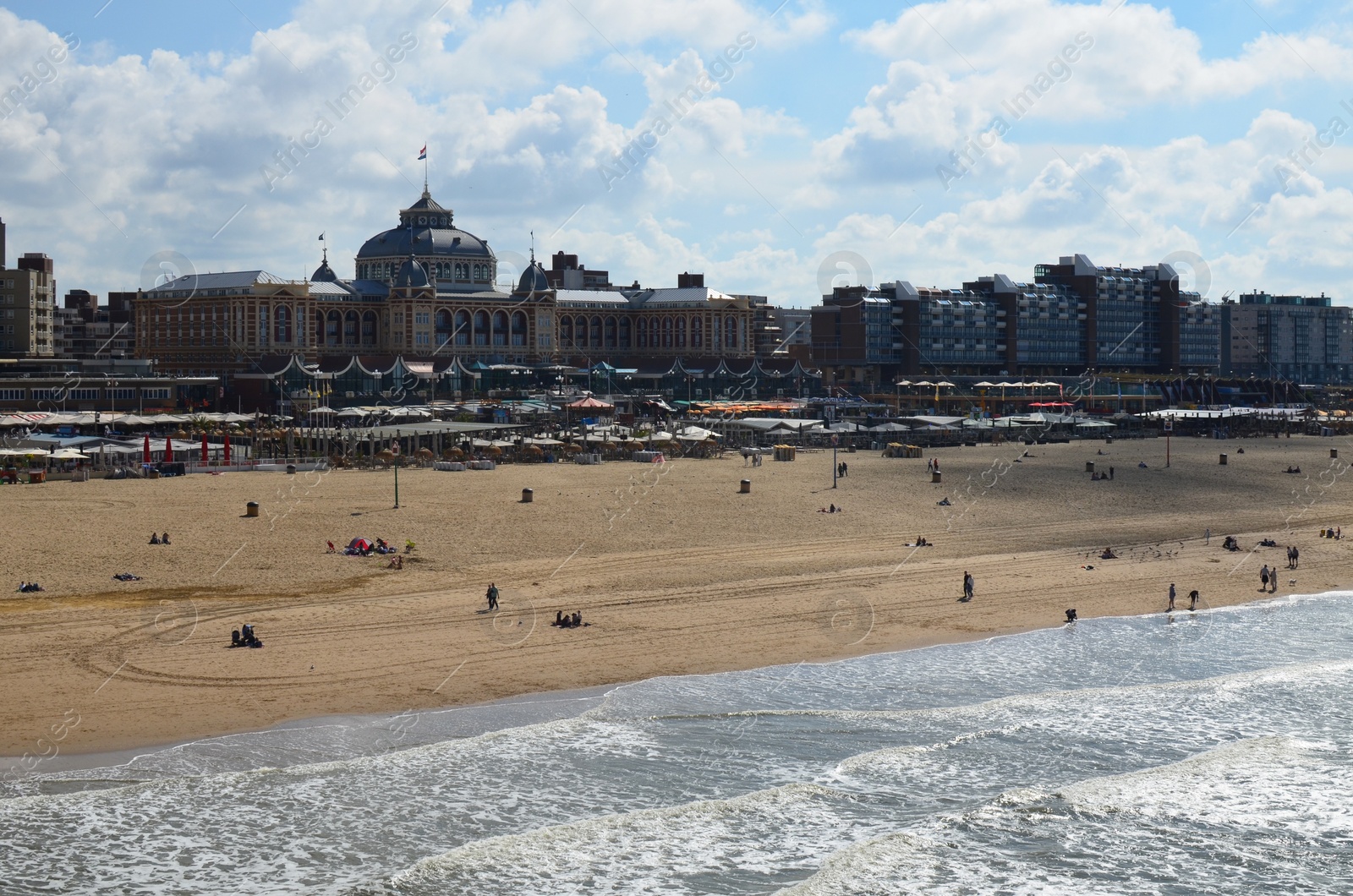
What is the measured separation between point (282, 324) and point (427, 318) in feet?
45.8

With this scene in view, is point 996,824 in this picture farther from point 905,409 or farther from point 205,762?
point 905,409

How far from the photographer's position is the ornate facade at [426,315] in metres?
118

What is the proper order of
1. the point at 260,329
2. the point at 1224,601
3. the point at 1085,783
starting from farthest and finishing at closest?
the point at 260,329
the point at 1224,601
the point at 1085,783

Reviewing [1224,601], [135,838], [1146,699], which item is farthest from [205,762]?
[1224,601]

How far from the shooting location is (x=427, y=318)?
128500 mm

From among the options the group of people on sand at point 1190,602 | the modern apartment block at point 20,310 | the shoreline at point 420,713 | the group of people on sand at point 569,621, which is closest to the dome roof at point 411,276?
the modern apartment block at point 20,310

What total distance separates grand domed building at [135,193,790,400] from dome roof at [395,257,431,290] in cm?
16

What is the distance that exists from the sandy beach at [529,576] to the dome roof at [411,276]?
232 ft

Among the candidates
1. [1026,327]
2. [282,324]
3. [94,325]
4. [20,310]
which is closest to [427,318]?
[282,324]

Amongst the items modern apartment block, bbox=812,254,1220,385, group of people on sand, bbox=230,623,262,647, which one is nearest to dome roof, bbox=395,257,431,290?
modern apartment block, bbox=812,254,1220,385

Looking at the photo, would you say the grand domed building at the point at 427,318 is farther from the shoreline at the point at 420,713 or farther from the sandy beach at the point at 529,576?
the shoreline at the point at 420,713

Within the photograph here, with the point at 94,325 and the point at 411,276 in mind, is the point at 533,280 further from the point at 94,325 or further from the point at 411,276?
→ the point at 94,325

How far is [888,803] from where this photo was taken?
72.6 feet

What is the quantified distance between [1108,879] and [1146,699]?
886 centimetres
